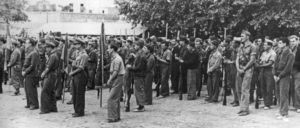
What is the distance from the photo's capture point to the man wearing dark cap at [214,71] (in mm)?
13875

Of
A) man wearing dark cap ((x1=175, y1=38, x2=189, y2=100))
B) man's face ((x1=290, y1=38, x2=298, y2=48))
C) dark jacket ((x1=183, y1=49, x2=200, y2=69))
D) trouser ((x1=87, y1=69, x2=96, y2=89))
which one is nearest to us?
man's face ((x1=290, y1=38, x2=298, y2=48))

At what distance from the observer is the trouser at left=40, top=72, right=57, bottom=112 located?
12.1 m

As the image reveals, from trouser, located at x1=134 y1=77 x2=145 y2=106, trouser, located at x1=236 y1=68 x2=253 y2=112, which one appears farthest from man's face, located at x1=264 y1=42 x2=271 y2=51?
trouser, located at x1=134 y1=77 x2=145 y2=106

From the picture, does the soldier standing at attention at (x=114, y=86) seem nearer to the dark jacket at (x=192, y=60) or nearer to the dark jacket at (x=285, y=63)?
the dark jacket at (x=285, y=63)

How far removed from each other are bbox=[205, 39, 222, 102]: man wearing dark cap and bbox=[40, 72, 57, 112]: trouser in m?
4.82

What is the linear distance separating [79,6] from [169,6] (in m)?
26.4

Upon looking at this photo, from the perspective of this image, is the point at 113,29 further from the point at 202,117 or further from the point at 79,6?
the point at 202,117

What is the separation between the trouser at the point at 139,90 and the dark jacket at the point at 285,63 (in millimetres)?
3708

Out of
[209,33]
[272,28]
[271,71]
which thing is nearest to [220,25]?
[209,33]

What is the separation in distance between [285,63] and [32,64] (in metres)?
6.79

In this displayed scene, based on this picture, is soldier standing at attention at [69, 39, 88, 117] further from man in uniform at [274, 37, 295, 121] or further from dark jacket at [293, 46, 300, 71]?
dark jacket at [293, 46, 300, 71]

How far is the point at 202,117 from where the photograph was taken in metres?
11.7

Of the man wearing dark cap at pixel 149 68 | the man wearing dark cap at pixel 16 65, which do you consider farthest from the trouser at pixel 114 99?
the man wearing dark cap at pixel 16 65

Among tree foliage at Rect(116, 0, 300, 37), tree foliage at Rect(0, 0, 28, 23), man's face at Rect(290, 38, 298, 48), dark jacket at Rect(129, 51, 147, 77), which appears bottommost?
dark jacket at Rect(129, 51, 147, 77)
